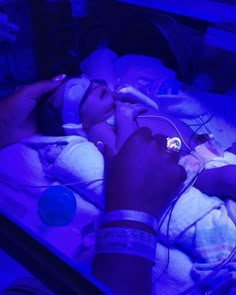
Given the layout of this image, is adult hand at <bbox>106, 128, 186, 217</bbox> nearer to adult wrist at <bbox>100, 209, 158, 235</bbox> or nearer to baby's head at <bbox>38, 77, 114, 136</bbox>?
adult wrist at <bbox>100, 209, 158, 235</bbox>

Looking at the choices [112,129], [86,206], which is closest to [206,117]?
[112,129]

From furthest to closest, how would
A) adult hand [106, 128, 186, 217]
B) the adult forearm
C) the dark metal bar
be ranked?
1. adult hand [106, 128, 186, 217]
2. the adult forearm
3. the dark metal bar

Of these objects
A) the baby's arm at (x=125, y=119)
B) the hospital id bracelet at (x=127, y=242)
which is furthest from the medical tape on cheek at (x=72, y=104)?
the hospital id bracelet at (x=127, y=242)

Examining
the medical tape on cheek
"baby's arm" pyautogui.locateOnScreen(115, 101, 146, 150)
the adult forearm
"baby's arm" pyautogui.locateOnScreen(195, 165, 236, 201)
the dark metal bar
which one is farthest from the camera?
the medical tape on cheek

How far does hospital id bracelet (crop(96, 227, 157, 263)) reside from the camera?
0.71 metres

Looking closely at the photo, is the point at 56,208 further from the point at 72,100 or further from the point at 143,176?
the point at 72,100

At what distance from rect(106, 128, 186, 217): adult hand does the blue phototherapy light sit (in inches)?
4.3

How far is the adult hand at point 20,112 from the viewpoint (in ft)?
4.14

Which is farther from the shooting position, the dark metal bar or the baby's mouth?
the baby's mouth

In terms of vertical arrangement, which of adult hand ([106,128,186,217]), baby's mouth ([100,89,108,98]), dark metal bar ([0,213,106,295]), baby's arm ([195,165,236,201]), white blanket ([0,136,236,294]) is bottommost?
white blanket ([0,136,236,294])

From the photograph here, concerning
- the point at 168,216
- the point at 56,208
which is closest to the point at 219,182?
the point at 168,216

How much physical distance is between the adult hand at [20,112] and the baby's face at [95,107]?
5.8 inches

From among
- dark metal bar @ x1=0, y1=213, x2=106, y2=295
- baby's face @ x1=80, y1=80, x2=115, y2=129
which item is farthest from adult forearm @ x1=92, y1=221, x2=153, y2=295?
baby's face @ x1=80, y1=80, x2=115, y2=129

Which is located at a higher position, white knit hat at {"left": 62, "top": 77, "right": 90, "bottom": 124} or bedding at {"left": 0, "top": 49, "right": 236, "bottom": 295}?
white knit hat at {"left": 62, "top": 77, "right": 90, "bottom": 124}
